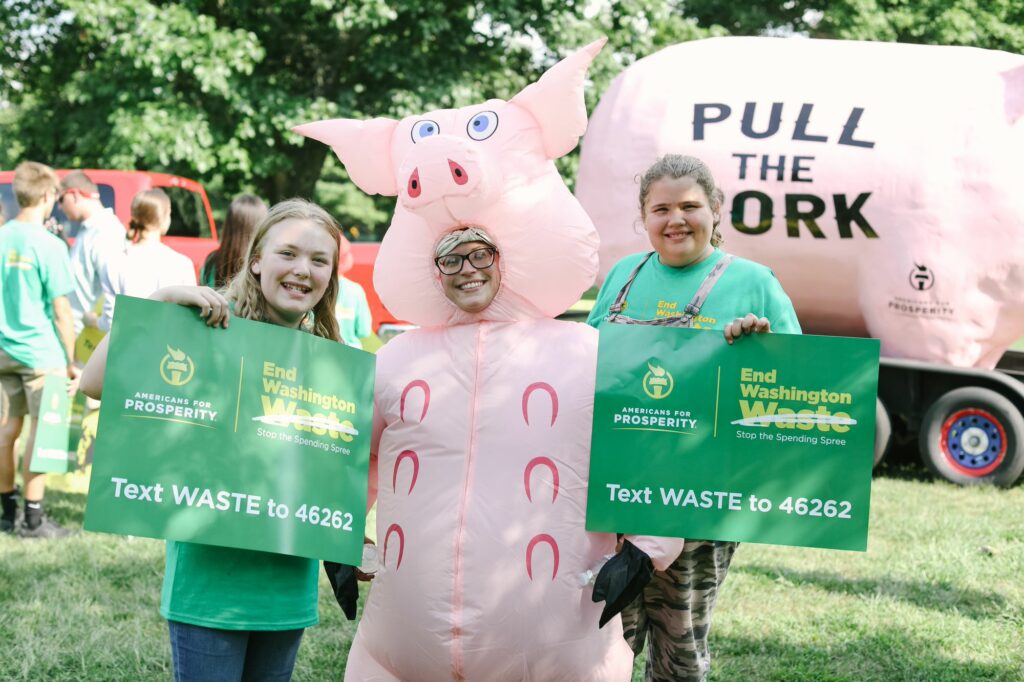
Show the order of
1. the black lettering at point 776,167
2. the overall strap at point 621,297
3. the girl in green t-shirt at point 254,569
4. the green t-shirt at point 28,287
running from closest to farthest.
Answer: the girl in green t-shirt at point 254,569 → the overall strap at point 621,297 → the green t-shirt at point 28,287 → the black lettering at point 776,167

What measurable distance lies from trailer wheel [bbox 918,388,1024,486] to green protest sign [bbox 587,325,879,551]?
17.4 ft

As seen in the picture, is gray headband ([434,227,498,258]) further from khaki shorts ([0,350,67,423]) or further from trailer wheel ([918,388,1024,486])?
trailer wheel ([918,388,1024,486])

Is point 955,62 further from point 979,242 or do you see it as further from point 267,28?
point 267,28

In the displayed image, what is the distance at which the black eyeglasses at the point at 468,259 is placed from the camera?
260cm

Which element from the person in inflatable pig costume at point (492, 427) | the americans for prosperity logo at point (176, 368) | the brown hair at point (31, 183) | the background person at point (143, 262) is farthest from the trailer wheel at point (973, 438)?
the americans for prosperity logo at point (176, 368)

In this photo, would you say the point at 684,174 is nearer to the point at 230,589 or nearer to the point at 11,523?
the point at 230,589

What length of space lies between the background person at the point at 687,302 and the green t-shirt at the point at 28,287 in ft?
12.3

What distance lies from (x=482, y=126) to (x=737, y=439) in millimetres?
1022

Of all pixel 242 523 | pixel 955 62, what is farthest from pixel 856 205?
pixel 242 523

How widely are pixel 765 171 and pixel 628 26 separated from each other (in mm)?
8058

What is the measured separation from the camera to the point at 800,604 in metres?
4.96

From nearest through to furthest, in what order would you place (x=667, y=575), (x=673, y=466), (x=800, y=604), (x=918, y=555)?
1. (x=673, y=466)
2. (x=667, y=575)
3. (x=800, y=604)
4. (x=918, y=555)

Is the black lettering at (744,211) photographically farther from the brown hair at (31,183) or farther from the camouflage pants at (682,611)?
the camouflage pants at (682,611)

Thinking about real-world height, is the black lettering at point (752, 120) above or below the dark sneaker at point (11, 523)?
above
